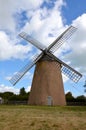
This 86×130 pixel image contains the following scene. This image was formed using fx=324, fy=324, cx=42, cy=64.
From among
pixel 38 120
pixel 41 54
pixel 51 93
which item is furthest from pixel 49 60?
pixel 38 120

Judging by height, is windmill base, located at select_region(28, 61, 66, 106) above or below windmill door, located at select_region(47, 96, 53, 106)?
above

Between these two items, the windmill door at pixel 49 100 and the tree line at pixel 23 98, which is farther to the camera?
the tree line at pixel 23 98

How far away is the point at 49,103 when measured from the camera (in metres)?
47.3

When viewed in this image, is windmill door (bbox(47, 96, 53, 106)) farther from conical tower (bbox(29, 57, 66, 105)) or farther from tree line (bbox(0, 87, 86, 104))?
tree line (bbox(0, 87, 86, 104))

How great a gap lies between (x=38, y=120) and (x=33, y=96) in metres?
25.9

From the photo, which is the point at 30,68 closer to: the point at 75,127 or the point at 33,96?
the point at 33,96

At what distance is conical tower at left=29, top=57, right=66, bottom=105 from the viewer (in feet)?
154

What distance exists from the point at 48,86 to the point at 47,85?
205mm

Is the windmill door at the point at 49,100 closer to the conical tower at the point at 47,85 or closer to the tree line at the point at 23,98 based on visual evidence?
the conical tower at the point at 47,85

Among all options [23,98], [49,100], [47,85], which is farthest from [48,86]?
[23,98]

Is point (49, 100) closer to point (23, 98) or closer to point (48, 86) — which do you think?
point (48, 86)

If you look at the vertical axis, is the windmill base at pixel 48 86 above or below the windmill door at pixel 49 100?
above

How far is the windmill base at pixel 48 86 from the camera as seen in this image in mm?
47031

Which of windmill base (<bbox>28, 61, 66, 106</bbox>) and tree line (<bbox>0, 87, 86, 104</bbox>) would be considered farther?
tree line (<bbox>0, 87, 86, 104</bbox>)
